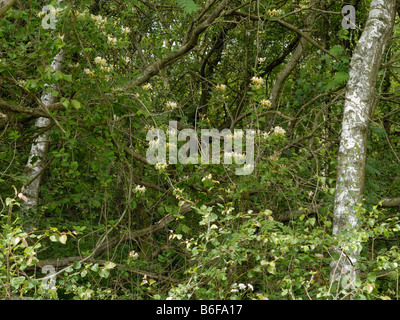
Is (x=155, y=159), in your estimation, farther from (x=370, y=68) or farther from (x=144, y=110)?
(x=370, y=68)

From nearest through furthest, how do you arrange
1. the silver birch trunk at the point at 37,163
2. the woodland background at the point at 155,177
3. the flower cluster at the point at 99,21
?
1. the woodland background at the point at 155,177
2. the flower cluster at the point at 99,21
3. the silver birch trunk at the point at 37,163

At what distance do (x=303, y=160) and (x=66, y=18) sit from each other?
2.75 m

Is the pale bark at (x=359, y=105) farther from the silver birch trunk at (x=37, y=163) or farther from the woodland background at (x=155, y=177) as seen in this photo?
the silver birch trunk at (x=37, y=163)

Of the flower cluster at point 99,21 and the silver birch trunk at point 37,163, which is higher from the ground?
the flower cluster at point 99,21

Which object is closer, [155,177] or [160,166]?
[160,166]

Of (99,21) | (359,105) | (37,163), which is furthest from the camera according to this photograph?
(37,163)

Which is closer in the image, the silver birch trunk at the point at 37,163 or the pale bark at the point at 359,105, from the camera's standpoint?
the pale bark at the point at 359,105

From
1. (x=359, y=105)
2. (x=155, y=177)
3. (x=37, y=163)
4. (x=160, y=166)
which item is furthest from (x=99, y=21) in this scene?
(x=359, y=105)

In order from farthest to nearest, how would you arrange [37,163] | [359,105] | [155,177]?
1. [155,177]
2. [37,163]
3. [359,105]

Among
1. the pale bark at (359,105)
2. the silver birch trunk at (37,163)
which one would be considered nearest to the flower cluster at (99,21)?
the silver birch trunk at (37,163)

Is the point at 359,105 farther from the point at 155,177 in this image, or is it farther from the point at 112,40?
the point at 155,177

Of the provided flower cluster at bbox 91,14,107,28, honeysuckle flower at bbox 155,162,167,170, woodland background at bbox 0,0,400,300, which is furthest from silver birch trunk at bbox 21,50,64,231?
honeysuckle flower at bbox 155,162,167,170

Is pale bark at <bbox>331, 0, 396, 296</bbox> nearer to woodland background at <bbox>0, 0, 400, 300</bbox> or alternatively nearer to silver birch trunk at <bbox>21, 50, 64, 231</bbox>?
woodland background at <bbox>0, 0, 400, 300</bbox>
